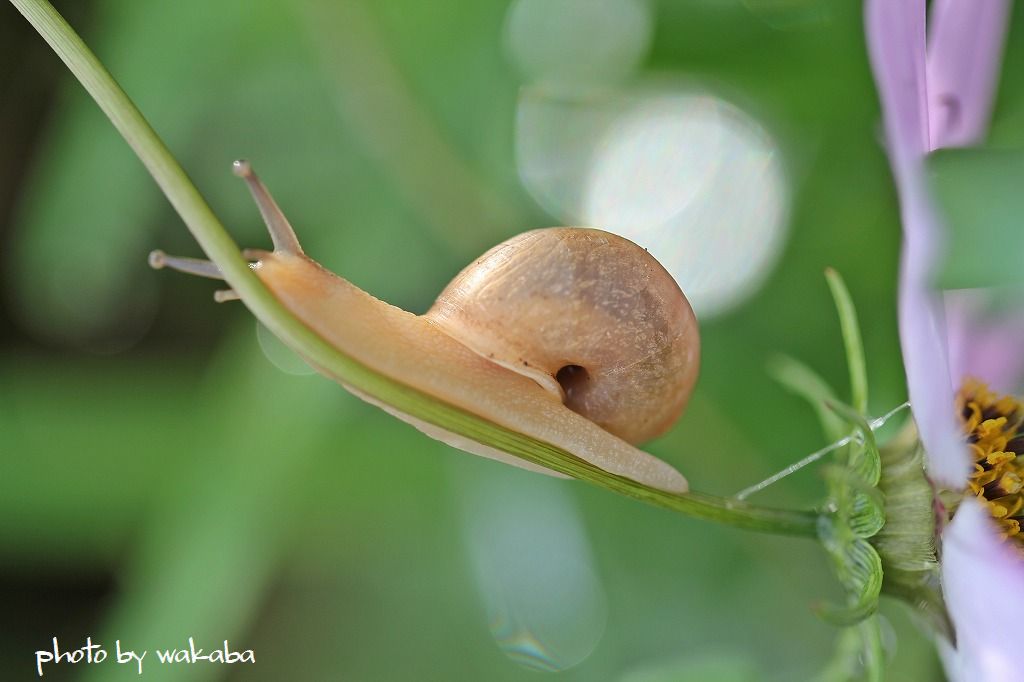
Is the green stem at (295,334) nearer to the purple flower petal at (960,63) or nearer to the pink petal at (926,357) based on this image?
the pink petal at (926,357)

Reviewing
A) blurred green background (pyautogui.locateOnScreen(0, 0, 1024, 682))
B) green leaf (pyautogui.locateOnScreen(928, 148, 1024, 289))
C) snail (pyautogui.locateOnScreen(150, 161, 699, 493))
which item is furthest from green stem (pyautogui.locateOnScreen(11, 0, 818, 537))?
blurred green background (pyautogui.locateOnScreen(0, 0, 1024, 682))

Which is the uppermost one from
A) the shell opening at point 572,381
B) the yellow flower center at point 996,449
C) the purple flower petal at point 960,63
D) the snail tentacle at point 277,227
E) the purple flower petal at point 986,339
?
the purple flower petal at point 960,63

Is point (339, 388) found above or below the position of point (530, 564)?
above

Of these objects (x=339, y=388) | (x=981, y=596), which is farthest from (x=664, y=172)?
(x=981, y=596)

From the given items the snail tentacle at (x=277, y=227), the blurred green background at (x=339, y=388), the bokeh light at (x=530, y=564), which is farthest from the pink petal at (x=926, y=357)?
the bokeh light at (x=530, y=564)

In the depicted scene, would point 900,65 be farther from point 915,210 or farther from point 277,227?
point 277,227
